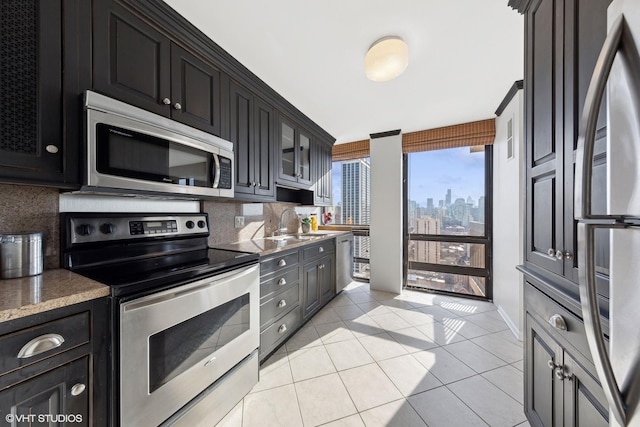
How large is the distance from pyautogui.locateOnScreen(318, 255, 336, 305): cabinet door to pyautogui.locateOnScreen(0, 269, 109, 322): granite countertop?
6.52 ft

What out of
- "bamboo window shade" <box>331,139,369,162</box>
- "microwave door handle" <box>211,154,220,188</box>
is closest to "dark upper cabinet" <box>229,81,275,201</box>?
"microwave door handle" <box>211,154,220,188</box>

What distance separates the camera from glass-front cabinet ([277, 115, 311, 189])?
245 cm

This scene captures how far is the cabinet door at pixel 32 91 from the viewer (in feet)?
2.81

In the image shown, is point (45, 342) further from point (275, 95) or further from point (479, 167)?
point (479, 167)

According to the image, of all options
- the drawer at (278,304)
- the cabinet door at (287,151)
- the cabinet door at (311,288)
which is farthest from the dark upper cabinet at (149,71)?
the cabinet door at (311,288)

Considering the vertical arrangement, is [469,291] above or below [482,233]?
below

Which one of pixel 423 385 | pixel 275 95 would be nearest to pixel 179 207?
pixel 275 95

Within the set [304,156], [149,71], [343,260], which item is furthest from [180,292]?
[343,260]

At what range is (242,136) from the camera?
1.91m

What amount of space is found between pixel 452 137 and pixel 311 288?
8.89ft

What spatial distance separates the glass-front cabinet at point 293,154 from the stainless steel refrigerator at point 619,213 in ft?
7.13

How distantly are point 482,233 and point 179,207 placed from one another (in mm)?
3611

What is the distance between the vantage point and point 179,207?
5.59ft

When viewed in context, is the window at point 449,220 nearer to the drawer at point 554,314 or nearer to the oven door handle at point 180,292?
the drawer at point 554,314
